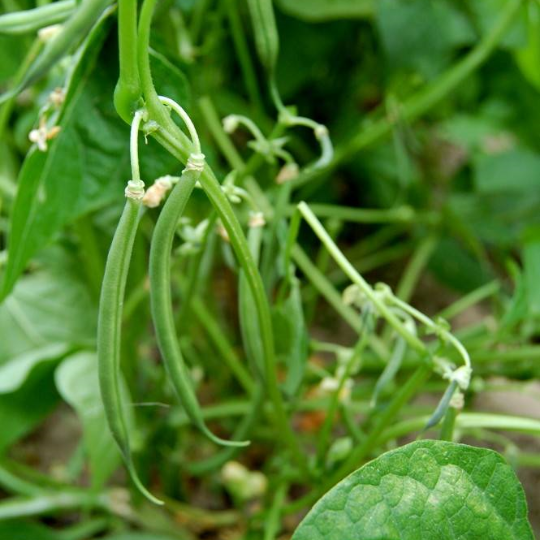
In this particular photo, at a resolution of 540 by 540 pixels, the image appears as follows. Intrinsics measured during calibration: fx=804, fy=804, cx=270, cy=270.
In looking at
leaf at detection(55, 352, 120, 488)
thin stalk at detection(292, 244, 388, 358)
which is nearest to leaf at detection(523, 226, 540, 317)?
thin stalk at detection(292, 244, 388, 358)

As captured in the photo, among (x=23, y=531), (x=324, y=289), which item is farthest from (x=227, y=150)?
(x=23, y=531)

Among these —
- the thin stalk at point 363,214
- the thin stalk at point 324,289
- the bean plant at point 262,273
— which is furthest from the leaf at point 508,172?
the thin stalk at point 324,289

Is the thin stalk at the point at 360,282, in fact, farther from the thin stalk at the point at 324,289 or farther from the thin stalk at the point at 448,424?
the thin stalk at the point at 324,289

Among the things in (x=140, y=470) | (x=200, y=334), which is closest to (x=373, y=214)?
(x=200, y=334)

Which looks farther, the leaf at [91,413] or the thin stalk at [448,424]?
the leaf at [91,413]

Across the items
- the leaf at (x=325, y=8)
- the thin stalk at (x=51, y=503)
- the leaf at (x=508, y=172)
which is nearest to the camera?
the thin stalk at (x=51, y=503)

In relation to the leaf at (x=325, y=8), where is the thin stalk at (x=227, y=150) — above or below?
below

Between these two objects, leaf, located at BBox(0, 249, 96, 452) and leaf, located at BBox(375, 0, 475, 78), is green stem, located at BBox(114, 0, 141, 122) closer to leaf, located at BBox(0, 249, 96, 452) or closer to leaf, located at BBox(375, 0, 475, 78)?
leaf, located at BBox(0, 249, 96, 452)

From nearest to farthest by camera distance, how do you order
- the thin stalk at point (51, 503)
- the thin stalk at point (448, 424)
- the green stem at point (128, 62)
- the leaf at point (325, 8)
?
the green stem at point (128, 62), the thin stalk at point (448, 424), the thin stalk at point (51, 503), the leaf at point (325, 8)
